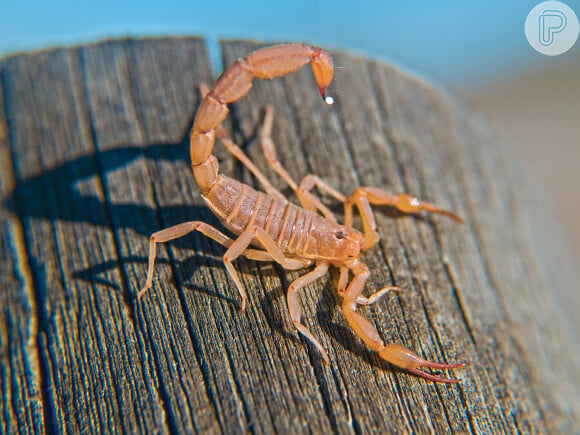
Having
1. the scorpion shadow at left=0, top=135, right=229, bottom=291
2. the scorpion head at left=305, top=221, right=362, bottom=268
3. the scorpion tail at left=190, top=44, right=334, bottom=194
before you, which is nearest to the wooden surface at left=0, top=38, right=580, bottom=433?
the scorpion shadow at left=0, top=135, right=229, bottom=291

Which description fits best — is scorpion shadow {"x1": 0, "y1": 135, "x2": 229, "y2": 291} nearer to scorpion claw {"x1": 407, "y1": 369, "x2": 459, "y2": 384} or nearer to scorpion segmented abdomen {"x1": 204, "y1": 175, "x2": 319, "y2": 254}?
scorpion segmented abdomen {"x1": 204, "y1": 175, "x2": 319, "y2": 254}

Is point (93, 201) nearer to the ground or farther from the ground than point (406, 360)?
farther from the ground

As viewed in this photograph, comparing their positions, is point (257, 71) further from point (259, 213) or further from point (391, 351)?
point (391, 351)

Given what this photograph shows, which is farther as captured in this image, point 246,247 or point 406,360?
point 246,247

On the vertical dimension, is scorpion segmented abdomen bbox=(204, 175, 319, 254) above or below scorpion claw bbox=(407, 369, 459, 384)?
above

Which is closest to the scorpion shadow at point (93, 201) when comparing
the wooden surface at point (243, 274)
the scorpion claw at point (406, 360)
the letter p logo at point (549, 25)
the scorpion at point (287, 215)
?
the wooden surface at point (243, 274)

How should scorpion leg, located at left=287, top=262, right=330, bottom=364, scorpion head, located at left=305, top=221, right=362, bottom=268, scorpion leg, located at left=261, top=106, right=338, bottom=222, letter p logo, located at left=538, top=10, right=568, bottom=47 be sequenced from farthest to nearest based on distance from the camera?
1. letter p logo, located at left=538, top=10, right=568, bottom=47
2. scorpion leg, located at left=261, top=106, right=338, bottom=222
3. scorpion head, located at left=305, top=221, right=362, bottom=268
4. scorpion leg, located at left=287, top=262, right=330, bottom=364

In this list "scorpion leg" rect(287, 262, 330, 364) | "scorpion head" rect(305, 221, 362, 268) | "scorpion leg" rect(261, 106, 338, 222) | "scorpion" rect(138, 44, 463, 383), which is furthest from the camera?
"scorpion leg" rect(261, 106, 338, 222)

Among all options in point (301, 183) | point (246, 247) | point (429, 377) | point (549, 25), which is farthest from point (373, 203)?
point (549, 25)
